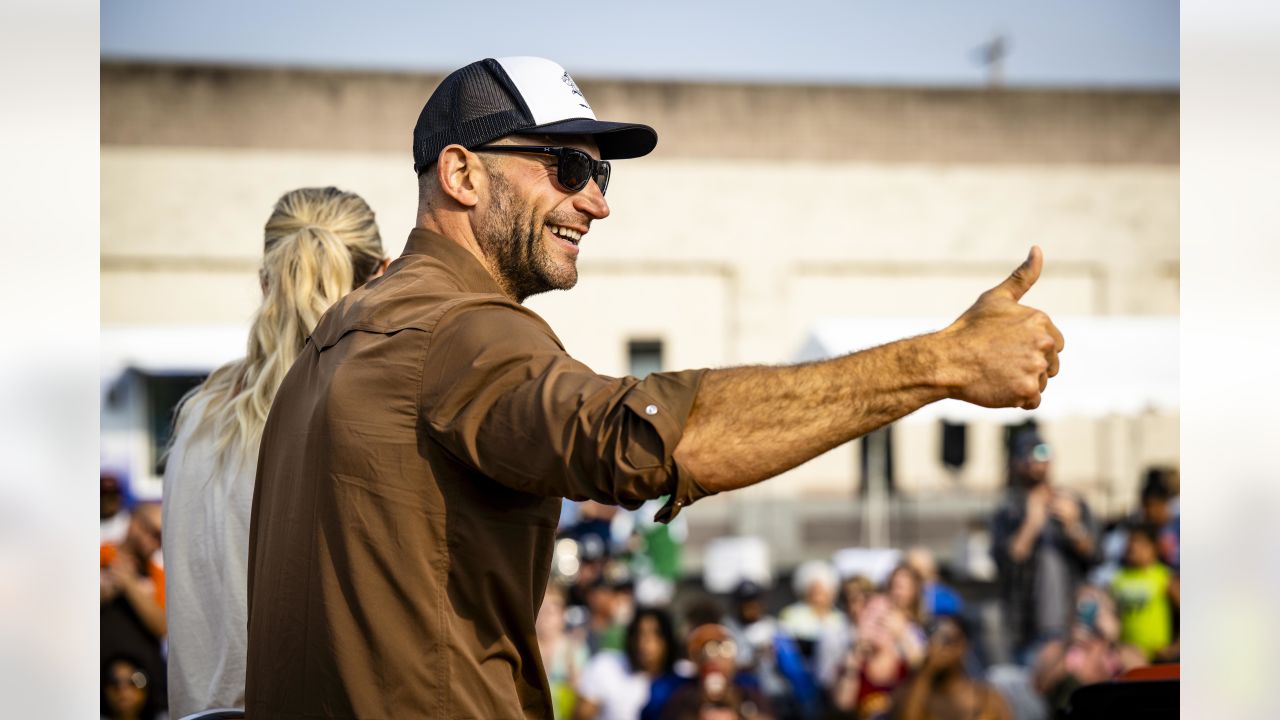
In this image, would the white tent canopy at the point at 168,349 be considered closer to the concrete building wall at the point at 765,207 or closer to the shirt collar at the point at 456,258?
the concrete building wall at the point at 765,207

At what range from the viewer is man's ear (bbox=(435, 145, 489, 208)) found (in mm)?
2127

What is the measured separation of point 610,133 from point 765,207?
18.4 meters

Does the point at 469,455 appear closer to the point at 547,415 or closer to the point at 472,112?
the point at 547,415

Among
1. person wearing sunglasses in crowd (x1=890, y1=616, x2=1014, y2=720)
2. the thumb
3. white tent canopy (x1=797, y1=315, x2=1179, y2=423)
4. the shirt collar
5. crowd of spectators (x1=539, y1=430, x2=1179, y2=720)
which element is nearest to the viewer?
the thumb

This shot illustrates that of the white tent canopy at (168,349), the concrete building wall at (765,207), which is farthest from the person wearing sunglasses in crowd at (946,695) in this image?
the concrete building wall at (765,207)

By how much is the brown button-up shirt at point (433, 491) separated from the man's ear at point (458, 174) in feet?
0.86

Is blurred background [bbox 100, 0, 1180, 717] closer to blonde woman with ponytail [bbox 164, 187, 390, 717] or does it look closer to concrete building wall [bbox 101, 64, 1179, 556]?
concrete building wall [bbox 101, 64, 1179, 556]

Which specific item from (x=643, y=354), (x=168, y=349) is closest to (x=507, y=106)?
(x=168, y=349)

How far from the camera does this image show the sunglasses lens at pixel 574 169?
7.02 ft

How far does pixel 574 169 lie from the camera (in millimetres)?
2148

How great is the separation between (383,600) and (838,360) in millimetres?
652

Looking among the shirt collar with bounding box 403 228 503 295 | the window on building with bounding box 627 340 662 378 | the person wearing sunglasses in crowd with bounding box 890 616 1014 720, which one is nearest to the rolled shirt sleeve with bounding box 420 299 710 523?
the shirt collar with bounding box 403 228 503 295

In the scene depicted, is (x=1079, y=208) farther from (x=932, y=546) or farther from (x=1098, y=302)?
(x=932, y=546)
